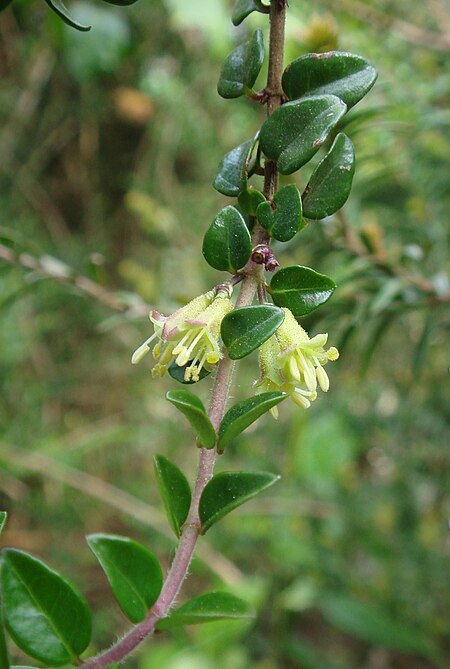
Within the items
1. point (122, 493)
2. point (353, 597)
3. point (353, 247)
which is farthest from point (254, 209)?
point (353, 597)

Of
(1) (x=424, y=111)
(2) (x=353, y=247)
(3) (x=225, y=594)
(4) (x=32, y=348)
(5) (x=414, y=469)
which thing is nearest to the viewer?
(3) (x=225, y=594)

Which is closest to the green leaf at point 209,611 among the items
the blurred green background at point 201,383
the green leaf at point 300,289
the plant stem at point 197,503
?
the plant stem at point 197,503

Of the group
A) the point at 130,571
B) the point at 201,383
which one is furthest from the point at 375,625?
the point at 130,571

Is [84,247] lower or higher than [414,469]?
higher

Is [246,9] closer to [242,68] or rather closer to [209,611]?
[242,68]

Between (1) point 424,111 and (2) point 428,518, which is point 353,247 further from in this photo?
(2) point 428,518

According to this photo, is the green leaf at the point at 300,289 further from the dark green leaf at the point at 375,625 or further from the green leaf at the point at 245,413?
the dark green leaf at the point at 375,625

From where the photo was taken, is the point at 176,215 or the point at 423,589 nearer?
the point at 423,589
